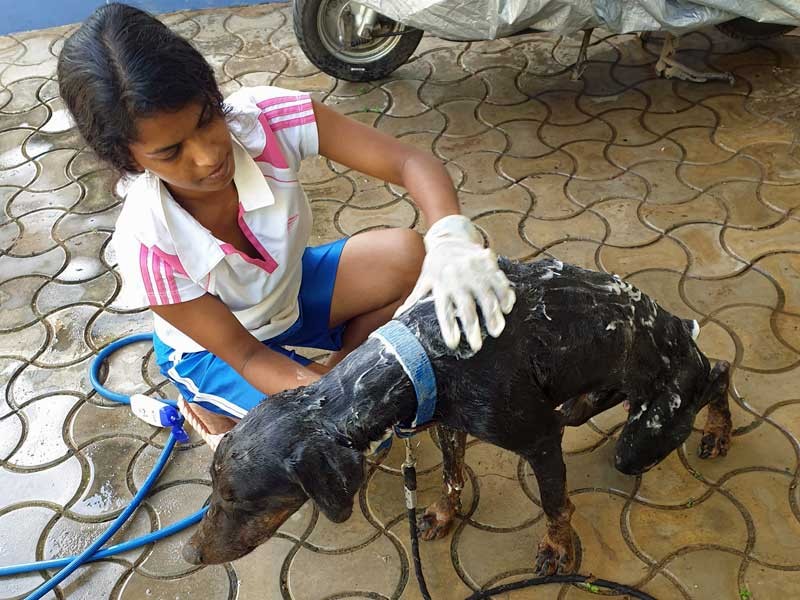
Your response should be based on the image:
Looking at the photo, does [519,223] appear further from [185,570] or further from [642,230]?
[185,570]

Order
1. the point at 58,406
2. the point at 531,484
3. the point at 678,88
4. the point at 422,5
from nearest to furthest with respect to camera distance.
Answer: the point at 531,484 < the point at 58,406 < the point at 422,5 < the point at 678,88

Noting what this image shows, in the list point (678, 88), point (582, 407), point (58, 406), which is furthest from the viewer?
point (678, 88)

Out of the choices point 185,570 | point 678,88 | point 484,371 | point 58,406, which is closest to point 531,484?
point 484,371

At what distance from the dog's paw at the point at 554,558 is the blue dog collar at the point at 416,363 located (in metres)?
0.78

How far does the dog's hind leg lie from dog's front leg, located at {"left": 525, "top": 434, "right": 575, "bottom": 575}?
1.82ft

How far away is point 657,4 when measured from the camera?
3.47 metres

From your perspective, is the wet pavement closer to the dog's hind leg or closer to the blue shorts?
the dog's hind leg

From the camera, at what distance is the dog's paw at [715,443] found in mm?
2379

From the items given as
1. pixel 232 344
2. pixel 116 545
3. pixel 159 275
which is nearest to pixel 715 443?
pixel 232 344

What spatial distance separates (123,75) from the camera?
1.62m

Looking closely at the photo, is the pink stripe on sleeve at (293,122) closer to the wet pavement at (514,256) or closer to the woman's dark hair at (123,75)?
the woman's dark hair at (123,75)

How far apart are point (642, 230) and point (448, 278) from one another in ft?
6.16

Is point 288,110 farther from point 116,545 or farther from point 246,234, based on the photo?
point 116,545

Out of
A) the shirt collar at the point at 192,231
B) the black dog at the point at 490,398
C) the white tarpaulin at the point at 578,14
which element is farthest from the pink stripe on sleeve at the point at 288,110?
the white tarpaulin at the point at 578,14
